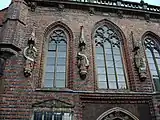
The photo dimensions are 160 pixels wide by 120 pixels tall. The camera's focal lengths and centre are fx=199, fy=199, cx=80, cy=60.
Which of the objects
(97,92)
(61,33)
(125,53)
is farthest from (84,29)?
(97,92)

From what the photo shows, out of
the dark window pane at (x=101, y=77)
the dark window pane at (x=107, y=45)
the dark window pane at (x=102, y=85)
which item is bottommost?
the dark window pane at (x=102, y=85)

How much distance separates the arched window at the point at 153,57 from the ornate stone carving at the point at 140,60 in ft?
1.87

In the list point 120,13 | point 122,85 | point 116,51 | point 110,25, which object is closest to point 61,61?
point 116,51

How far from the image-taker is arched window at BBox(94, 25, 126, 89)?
28.1 ft

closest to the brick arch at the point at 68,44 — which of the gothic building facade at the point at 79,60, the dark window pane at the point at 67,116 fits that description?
the gothic building facade at the point at 79,60

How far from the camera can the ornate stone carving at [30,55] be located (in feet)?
25.7

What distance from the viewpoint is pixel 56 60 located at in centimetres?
881

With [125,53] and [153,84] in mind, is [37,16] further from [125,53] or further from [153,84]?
[153,84]

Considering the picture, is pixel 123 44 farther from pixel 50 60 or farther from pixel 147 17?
pixel 50 60

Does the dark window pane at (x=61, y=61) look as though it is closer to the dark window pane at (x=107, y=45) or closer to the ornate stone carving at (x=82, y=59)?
the ornate stone carving at (x=82, y=59)

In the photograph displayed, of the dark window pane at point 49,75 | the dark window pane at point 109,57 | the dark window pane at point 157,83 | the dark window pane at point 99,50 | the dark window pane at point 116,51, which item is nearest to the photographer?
the dark window pane at point 49,75

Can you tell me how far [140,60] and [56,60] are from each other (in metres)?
3.75

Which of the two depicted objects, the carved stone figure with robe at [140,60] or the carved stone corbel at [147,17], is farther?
the carved stone corbel at [147,17]

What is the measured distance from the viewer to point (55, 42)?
9414 mm
